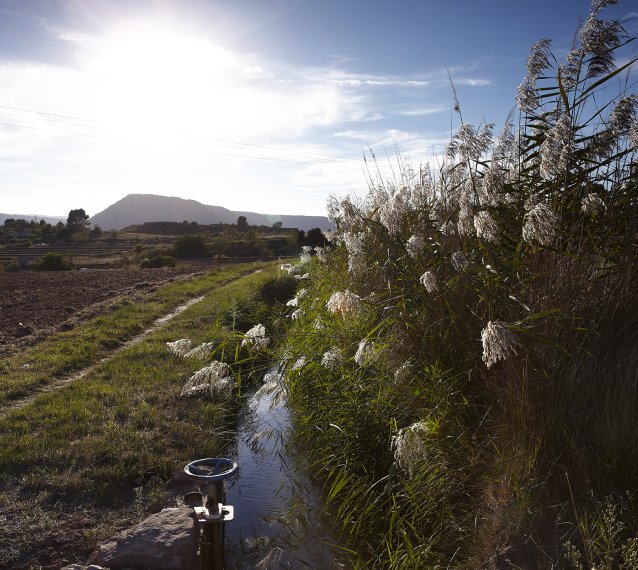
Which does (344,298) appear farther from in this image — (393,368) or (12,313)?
(12,313)

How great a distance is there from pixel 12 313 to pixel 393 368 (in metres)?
10.0

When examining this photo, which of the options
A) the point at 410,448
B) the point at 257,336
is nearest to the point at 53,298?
the point at 257,336

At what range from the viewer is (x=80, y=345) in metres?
8.54

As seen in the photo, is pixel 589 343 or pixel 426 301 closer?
pixel 589 343

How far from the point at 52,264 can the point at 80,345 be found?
1914 cm

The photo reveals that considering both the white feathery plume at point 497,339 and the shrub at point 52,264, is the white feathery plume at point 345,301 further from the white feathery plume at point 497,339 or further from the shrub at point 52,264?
the shrub at point 52,264

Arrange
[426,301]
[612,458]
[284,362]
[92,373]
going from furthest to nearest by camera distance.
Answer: [92,373] → [284,362] → [426,301] → [612,458]

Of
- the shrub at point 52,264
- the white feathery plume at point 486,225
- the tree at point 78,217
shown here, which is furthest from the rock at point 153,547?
the tree at point 78,217

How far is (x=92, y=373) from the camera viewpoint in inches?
282

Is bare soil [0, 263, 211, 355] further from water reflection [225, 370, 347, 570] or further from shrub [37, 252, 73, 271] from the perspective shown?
shrub [37, 252, 73, 271]

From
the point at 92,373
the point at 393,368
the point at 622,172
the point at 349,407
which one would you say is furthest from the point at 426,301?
the point at 92,373

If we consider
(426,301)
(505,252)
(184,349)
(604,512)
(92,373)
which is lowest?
(92,373)

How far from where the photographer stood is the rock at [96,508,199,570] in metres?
3.39

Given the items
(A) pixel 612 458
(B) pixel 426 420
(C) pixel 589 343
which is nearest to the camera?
(A) pixel 612 458
